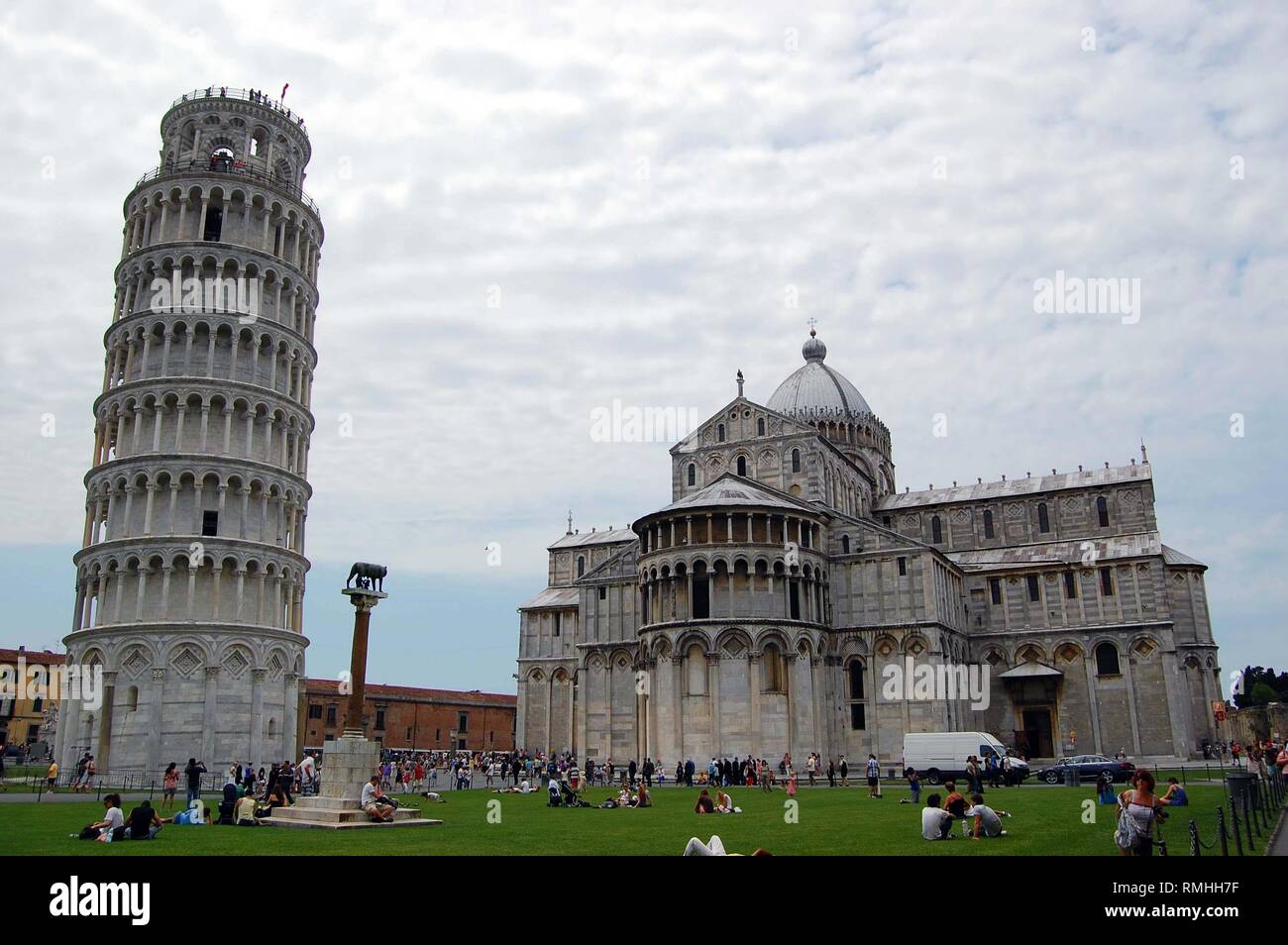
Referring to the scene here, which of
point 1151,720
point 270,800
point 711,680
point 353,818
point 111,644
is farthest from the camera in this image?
point 1151,720

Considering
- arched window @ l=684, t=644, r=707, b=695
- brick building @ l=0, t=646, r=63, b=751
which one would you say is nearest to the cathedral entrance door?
arched window @ l=684, t=644, r=707, b=695

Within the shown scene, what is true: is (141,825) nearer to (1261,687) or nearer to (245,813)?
(245,813)

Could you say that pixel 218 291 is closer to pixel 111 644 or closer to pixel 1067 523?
pixel 111 644

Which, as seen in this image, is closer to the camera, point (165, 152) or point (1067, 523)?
point (165, 152)

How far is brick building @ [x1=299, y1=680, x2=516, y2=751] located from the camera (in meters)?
86.9

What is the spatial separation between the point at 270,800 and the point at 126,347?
30917mm

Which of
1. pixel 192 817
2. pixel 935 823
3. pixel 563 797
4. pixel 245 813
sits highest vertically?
pixel 935 823

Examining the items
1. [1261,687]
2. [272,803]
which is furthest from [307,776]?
[1261,687]

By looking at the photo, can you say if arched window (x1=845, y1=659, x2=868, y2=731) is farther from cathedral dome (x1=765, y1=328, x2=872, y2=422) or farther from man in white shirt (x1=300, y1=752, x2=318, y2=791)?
man in white shirt (x1=300, y1=752, x2=318, y2=791)

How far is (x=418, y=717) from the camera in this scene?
92062mm

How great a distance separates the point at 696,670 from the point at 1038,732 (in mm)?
22632

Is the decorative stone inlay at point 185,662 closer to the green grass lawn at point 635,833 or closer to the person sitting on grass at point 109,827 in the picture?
the green grass lawn at point 635,833

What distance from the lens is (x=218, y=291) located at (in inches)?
1907
